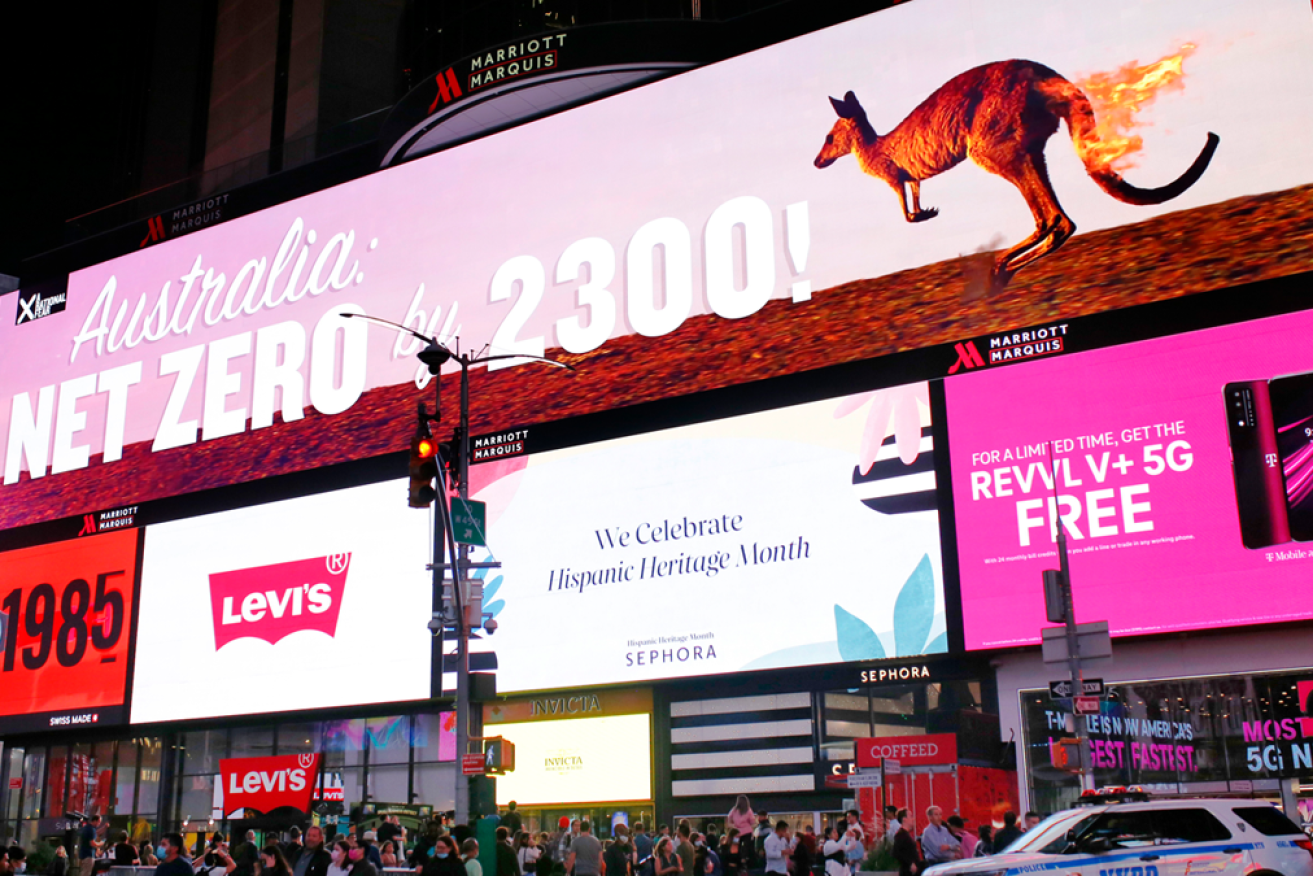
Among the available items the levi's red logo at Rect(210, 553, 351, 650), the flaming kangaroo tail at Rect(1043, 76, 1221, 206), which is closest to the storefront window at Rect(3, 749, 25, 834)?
the levi's red logo at Rect(210, 553, 351, 650)

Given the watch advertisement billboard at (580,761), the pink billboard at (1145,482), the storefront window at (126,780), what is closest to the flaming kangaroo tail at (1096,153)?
the pink billboard at (1145,482)

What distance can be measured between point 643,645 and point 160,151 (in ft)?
137

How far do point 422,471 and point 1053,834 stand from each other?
29.4 feet

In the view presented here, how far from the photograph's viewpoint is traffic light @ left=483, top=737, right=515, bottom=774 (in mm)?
18703

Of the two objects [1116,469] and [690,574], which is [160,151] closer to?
[690,574]

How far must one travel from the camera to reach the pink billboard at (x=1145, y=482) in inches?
910

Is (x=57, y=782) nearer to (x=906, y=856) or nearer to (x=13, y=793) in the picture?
(x=13, y=793)

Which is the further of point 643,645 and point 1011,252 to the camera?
point 643,645

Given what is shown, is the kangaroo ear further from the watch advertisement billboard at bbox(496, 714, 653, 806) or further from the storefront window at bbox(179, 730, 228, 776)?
the storefront window at bbox(179, 730, 228, 776)

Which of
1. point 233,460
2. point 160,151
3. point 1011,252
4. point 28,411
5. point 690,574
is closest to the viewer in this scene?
point 1011,252

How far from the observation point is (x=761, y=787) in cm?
2828

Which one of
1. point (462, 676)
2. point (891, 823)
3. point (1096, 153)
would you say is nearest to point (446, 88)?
point (1096, 153)

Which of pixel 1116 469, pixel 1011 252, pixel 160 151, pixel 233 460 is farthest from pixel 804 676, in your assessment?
pixel 160 151

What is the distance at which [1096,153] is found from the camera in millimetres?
26719
